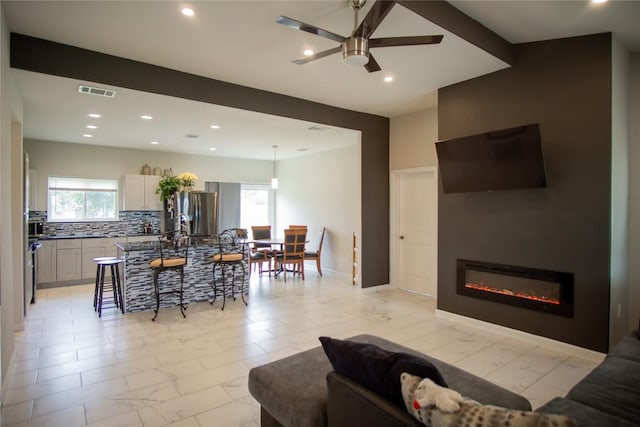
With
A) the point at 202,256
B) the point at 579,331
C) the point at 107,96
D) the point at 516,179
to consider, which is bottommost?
the point at 579,331

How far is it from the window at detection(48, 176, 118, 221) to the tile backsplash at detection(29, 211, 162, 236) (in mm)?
127

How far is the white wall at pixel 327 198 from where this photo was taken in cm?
738

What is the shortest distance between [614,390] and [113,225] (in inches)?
323

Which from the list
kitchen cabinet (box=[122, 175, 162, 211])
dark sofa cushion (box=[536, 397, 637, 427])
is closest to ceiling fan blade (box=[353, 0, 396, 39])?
dark sofa cushion (box=[536, 397, 637, 427])

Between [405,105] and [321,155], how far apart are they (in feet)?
10.2

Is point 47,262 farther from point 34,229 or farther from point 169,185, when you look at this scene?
point 169,185

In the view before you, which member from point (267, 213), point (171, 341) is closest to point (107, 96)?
point (171, 341)

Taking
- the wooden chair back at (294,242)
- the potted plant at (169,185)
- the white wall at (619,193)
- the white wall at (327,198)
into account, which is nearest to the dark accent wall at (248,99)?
the white wall at (327,198)

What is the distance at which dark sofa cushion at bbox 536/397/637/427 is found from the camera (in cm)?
161

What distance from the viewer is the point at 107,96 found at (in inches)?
157

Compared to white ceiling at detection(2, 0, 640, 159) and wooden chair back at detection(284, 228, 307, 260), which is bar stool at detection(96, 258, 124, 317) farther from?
wooden chair back at detection(284, 228, 307, 260)

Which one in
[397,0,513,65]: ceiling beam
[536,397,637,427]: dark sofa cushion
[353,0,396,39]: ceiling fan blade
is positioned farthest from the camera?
[397,0,513,65]: ceiling beam

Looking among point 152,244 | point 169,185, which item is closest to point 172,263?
point 152,244

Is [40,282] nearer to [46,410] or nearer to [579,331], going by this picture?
[46,410]
